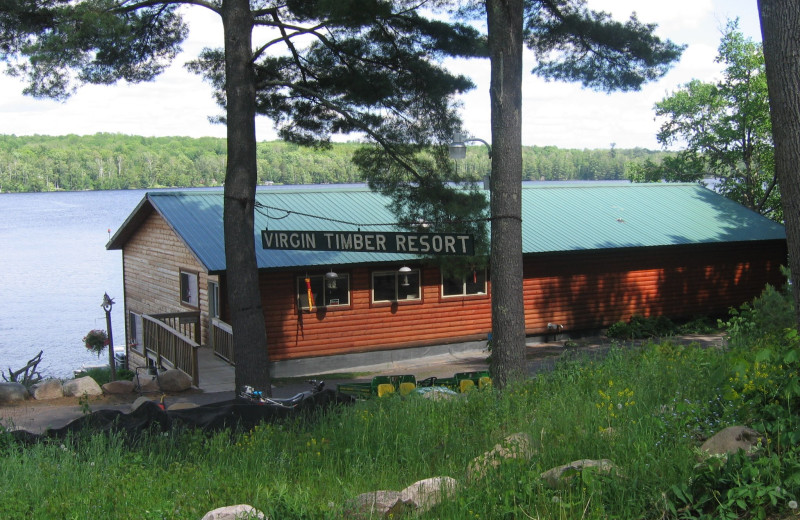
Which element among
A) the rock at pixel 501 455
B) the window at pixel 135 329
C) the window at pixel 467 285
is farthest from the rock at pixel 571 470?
the window at pixel 135 329

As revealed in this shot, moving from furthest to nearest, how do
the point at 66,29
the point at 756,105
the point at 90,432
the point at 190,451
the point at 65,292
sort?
the point at 65,292, the point at 756,105, the point at 66,29, the point at 90,432, the point at 190,451

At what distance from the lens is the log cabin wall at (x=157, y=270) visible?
19.5 m

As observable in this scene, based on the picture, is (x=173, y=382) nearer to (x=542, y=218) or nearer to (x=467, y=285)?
(x=467, y=285)

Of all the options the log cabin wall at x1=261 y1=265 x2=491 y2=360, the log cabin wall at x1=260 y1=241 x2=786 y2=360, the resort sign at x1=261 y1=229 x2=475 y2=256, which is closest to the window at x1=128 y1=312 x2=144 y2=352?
the log cabin wall at x1=261 y1=265 x2=491 y2=360

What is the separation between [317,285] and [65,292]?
34.4 m

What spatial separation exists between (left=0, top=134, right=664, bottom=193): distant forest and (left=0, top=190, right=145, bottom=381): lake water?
5.72 metres

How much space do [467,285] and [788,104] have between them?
48.5 ft

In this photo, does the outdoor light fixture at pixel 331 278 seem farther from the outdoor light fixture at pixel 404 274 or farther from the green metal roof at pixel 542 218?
the outdoor light fixture at pixel 404 274

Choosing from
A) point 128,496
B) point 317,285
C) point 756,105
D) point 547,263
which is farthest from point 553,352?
point 756,105

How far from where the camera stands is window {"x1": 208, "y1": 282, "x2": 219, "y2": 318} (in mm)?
18516

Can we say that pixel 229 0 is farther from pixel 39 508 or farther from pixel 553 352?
pixel 553 352

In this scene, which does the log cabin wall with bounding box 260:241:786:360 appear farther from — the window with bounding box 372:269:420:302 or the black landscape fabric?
the black landscape fabric

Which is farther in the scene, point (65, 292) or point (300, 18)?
point (65, 292)

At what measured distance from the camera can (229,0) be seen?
12.6 meters
